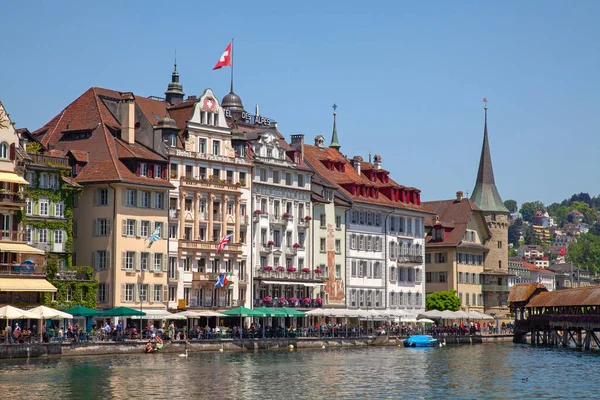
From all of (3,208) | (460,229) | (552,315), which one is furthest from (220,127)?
(460,229)

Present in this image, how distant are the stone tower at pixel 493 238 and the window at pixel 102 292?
69.3 m

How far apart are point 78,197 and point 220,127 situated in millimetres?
16795

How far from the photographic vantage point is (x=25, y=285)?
90188 mm

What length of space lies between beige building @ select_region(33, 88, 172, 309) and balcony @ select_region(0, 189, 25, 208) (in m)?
8.65

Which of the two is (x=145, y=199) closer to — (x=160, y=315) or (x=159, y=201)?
(x=159, y=201)

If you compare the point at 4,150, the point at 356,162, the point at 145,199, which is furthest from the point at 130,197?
the point at 356,162

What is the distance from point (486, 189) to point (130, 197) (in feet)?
255

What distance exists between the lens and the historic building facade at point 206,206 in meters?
108

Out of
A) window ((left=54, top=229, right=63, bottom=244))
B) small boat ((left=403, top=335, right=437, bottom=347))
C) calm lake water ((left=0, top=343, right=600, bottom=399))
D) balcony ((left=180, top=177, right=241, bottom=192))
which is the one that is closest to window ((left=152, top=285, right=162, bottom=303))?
balcony ((left=180, top=177, right=241, bottom=192))

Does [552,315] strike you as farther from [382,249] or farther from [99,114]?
[99,114]

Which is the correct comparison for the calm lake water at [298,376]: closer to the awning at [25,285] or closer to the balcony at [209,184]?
the awning at [25,285]

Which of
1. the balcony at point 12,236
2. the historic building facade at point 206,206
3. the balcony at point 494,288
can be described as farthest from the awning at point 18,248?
the balcony at point 494,288

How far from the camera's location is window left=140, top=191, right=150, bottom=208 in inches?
4080

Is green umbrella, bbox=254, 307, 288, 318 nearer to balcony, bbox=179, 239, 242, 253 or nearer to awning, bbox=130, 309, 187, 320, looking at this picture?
balcony, bbox=179, 239, 242, 253
